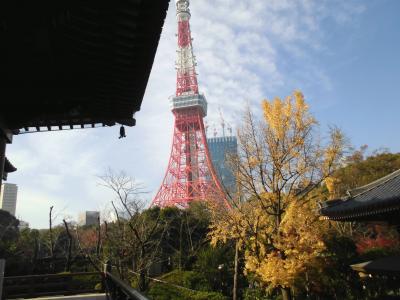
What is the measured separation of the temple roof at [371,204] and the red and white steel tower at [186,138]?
1312 inches

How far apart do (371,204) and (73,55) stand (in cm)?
572

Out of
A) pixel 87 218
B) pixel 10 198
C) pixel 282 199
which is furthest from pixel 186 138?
pixel 10 198

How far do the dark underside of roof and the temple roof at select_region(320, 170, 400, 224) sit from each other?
15.6 ft

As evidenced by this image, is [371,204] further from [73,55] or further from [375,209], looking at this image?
[73,55]

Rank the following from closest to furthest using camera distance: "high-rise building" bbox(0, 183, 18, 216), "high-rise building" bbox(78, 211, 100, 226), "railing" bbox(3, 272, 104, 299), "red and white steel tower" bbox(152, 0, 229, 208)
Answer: "railing" bbox(3, 272, 104, 299), "red and white steel tower" bbox(152, 0, 229, 208), "high-rise building" bbox(78, 211, 100, 226), "high-rise building" bbox(0, 183, 18, 216)

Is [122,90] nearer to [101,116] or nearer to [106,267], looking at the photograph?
[101,116]

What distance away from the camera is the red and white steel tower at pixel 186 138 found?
43469 mm

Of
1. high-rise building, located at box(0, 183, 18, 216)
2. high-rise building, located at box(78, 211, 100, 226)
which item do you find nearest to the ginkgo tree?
high-rise building, located at box(78, 211, 100, 226)

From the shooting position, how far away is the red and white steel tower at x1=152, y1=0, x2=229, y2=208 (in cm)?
4347

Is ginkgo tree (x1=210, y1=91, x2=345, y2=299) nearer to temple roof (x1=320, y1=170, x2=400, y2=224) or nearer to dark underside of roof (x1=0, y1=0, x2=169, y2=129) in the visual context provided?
temple roof (x1=320, y1=170, x2=400, y2=224)

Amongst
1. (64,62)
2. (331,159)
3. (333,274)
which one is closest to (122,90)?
(64,62)

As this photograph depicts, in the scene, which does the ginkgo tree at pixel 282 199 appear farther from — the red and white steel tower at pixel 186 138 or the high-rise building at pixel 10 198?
the high-rise building at pixel 10 198

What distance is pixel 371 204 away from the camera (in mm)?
6281

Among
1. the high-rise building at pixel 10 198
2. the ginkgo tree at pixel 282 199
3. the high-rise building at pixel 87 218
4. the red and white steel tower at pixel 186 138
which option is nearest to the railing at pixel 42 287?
the ginkgo tree at pixel 282 199
